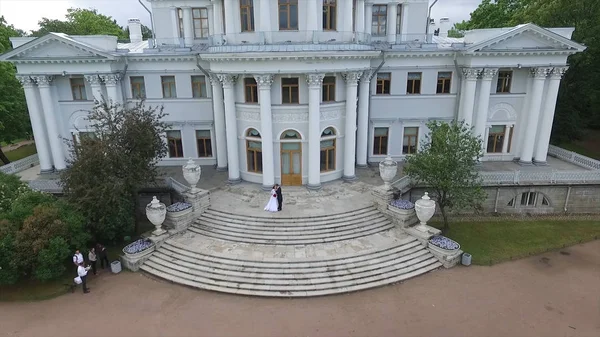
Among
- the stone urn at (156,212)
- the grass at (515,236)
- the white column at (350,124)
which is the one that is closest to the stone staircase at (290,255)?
the stone urn at (156,212)

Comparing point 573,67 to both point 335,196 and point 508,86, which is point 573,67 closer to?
point 508,86

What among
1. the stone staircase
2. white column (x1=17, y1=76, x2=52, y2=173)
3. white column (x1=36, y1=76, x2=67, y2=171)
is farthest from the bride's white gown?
white column (x1=17, y1=76, x2=52, y2=173)

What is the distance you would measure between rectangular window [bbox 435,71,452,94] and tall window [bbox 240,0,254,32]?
12499 mm

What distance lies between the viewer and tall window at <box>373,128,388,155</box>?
25812 mm

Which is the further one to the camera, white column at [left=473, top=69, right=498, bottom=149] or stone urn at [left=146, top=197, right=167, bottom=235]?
white column at [left=473, top=69, right=498, bottom=149]

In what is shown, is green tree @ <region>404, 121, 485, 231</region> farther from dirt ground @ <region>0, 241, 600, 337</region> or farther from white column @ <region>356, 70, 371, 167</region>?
white column @ <region>356, 70, 371, 167</region>

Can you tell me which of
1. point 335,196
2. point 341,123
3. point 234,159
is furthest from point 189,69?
point 335,196

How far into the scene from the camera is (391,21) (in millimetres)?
24578

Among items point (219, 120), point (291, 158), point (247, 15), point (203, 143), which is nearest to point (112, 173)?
point (219, 120)

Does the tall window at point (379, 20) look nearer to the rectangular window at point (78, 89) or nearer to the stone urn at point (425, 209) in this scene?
the stone urn at point (425, 209)

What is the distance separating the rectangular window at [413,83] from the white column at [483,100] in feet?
12.3

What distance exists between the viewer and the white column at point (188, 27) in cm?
2462

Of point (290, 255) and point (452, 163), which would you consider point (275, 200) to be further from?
point (452, 163)

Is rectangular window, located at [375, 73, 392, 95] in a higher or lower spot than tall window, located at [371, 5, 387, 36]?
lower
